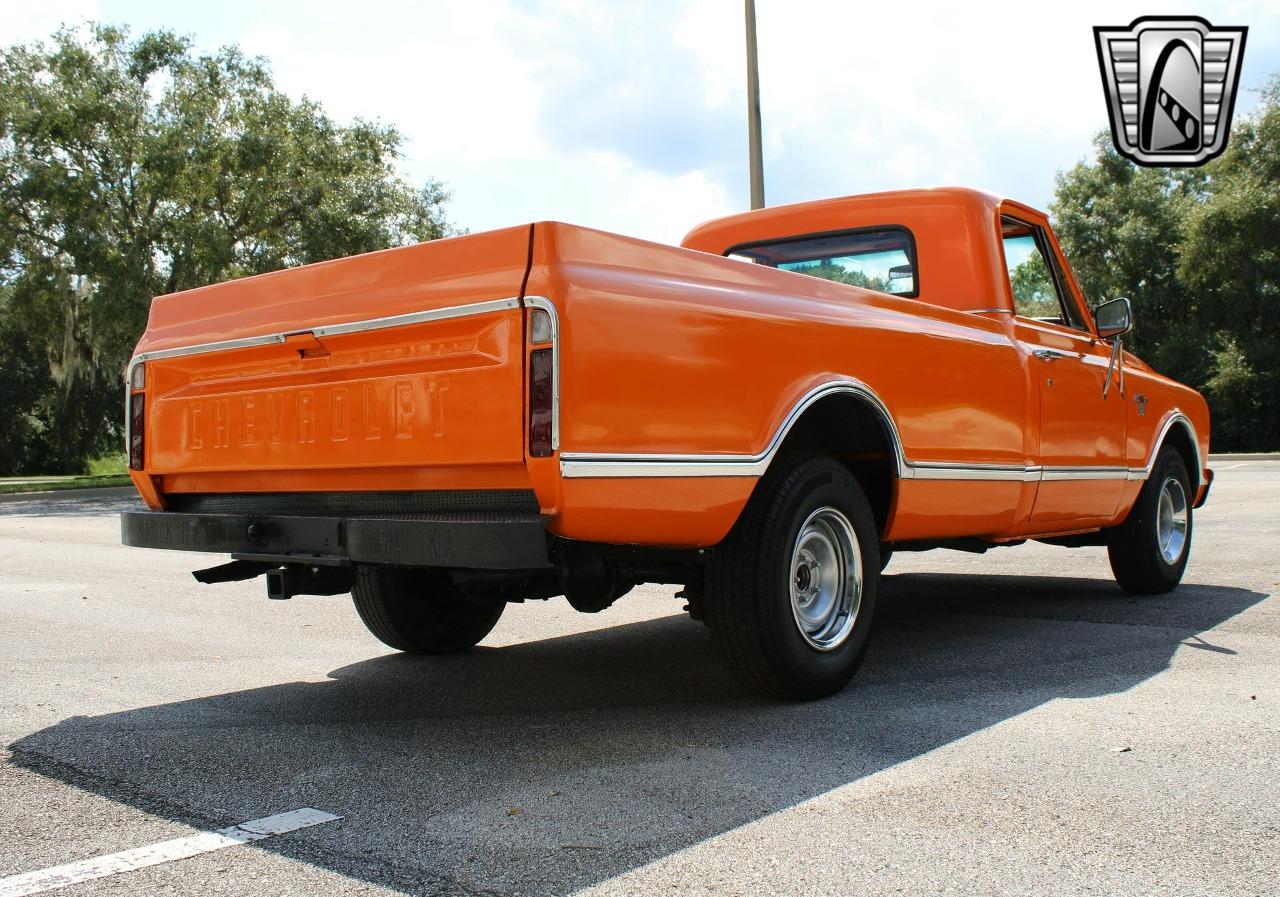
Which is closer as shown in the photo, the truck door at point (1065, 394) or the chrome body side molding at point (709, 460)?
the chrome body side molding at point (709, 460)

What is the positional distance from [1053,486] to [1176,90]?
11.2m

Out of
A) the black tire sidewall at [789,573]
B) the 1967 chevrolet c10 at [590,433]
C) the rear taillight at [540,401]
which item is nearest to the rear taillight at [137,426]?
the 1967 chevrolet c10 at [590,433]

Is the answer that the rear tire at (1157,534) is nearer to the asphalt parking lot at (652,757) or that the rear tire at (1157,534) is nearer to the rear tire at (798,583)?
the asphalt parking lot at (652,757)

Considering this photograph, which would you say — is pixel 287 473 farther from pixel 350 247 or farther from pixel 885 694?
pixel 350 247

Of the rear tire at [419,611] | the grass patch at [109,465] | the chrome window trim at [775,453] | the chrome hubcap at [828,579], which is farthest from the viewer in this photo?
the grass patch at [109,465]

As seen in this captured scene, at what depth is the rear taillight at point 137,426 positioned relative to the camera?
197 inches

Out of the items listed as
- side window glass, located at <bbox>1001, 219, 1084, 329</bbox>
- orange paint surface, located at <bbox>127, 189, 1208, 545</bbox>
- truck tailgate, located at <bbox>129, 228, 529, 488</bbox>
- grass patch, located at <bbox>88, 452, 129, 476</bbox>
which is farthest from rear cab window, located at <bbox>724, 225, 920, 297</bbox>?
grass patch, located at <bbox>88, 452, 129, 476</bbox>

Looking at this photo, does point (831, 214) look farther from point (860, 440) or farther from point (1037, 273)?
point (860, 440)

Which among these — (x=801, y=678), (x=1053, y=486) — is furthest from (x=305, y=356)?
(x=1053, y=486)

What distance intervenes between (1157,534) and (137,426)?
5.57 meters

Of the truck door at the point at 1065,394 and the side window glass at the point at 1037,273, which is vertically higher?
the side window glass at the point at 1037,273

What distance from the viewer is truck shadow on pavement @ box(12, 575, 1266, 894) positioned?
3.15 meters

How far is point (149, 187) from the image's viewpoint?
26.0 metres

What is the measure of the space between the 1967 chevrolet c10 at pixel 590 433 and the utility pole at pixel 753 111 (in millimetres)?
6926
